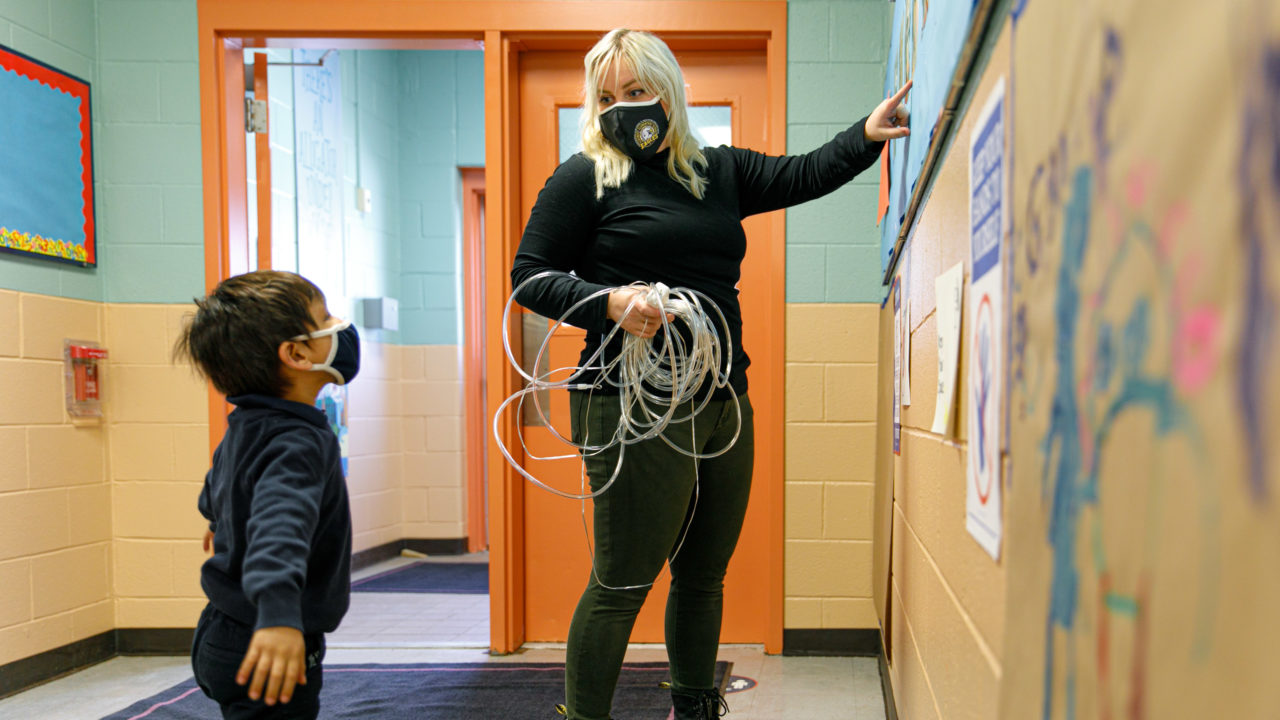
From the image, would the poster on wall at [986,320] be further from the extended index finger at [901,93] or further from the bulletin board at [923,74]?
the extended index finger at [901,93]

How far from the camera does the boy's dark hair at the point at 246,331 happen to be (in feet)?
4.33

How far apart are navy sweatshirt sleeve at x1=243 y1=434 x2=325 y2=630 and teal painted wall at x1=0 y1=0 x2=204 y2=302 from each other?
70.1 inches

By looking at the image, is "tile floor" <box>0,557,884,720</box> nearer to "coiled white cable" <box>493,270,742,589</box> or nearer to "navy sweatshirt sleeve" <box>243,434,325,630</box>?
"coiled white cable" <box>493,270,742,589</box>

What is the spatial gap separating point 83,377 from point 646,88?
6.88 ft

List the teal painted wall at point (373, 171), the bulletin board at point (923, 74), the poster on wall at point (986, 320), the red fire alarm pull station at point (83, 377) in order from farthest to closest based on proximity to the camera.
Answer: the teal painted wall at point (373, 171) < the red fire alarm pull station at point (83, 377) < the bulletin board at point (923, 74) < the poster on wall at point (986, 320)

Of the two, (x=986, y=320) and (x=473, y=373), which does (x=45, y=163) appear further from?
(x=986, y=320)

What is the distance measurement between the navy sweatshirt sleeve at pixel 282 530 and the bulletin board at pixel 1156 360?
3.06 ft

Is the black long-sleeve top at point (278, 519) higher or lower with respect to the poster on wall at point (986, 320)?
lower

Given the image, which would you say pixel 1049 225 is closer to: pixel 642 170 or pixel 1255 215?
pixel 1255 215

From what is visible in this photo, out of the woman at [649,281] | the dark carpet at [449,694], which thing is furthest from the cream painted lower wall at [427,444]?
the woman at [649,281]

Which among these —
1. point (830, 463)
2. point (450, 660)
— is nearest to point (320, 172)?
point (450, 660)

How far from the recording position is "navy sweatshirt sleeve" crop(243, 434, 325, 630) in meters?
1.12

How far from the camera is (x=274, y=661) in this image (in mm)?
1112

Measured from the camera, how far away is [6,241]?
7.80 feet
